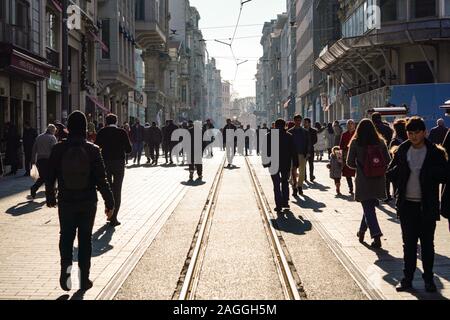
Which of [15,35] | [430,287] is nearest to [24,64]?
[15,35]

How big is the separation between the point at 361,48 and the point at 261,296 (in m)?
32.0

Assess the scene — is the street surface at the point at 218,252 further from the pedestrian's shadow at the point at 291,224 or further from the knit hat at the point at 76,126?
the knit hat at the point at 76,126

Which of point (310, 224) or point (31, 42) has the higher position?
point (31, 42)

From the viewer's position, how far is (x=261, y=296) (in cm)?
611

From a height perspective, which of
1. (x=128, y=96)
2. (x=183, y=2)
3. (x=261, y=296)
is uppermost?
(x=183, y=2)

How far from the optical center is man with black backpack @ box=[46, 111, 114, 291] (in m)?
6.40

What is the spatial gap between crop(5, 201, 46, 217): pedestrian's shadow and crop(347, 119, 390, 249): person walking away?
6.50 meters

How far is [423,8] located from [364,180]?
2732cm

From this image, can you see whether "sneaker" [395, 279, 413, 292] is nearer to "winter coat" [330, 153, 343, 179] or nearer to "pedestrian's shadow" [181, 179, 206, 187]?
"winter coat" [330, 153, 343, 179]

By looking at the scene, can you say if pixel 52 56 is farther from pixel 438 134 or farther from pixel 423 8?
pixel 438 134

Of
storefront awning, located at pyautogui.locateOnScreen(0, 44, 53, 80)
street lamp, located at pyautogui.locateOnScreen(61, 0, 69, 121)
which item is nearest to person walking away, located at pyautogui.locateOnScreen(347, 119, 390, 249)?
street lamp, located at pyautogui.locateOnScreen(61, 0, 69, 121)

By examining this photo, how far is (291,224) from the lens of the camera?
36.0 ft
